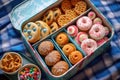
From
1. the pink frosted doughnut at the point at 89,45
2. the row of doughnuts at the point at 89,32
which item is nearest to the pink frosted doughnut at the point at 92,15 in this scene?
the row of doughnuts at the point at 89,32

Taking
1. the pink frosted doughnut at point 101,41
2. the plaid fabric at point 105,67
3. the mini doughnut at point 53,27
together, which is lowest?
the plaid fabric at point 105,67

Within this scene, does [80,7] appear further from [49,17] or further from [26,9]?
[26,9]

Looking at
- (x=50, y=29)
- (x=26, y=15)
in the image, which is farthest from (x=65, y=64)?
(x=26, y=15)

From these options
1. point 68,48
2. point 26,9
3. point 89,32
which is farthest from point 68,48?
point 26,9

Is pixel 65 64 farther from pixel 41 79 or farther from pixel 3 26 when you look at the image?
pixel 3 26

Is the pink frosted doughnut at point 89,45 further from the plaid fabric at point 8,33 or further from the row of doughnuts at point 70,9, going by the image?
the plaid fabric at point 8,33

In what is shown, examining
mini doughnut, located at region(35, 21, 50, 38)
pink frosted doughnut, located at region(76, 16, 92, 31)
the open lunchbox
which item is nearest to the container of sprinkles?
the open lunchbox
